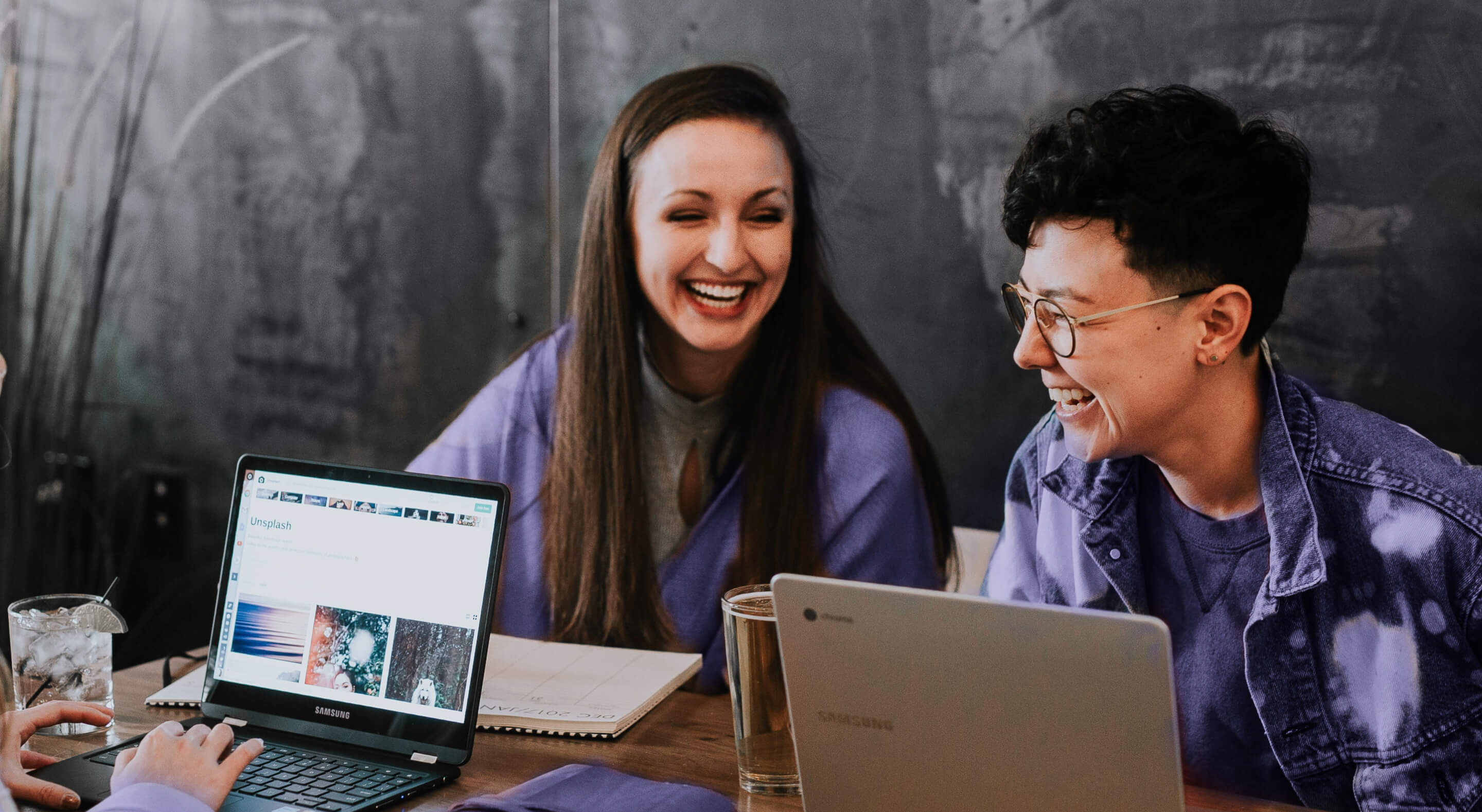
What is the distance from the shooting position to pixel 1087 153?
5.42 ft

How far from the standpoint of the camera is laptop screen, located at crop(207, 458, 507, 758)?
52.9 inches

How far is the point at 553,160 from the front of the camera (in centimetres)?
231

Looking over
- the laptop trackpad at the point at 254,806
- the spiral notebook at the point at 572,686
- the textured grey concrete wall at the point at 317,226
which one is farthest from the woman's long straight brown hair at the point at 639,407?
the laptop trackpad at the point at 254,806

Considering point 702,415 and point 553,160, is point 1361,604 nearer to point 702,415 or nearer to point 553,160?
point 702,415

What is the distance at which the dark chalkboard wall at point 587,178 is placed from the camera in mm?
1699

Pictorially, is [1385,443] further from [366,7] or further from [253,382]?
[253,382]

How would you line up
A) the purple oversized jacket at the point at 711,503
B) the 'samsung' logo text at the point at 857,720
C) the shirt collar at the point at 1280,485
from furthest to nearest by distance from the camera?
the purple oversized jacket at the point at 711,503
the shirt collar at the point at 1280,485
the 'samsung' logo text at the point at 857,720

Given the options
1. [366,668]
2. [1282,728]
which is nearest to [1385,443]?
[1282,728]

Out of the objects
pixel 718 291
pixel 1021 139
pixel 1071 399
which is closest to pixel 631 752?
pixel 1071 399

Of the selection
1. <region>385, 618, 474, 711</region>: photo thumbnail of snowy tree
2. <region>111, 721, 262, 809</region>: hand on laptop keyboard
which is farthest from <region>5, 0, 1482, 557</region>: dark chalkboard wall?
<region>111, 721, 262, 809</region>: hand on laptop keyboard

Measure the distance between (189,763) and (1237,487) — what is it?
4.39 feet

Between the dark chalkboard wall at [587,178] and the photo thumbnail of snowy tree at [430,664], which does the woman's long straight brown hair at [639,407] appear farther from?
the photo thumbnail of snowy tree at [430,664]

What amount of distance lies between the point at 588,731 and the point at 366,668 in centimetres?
26

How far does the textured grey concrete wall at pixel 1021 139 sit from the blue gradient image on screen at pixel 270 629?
106 cm
